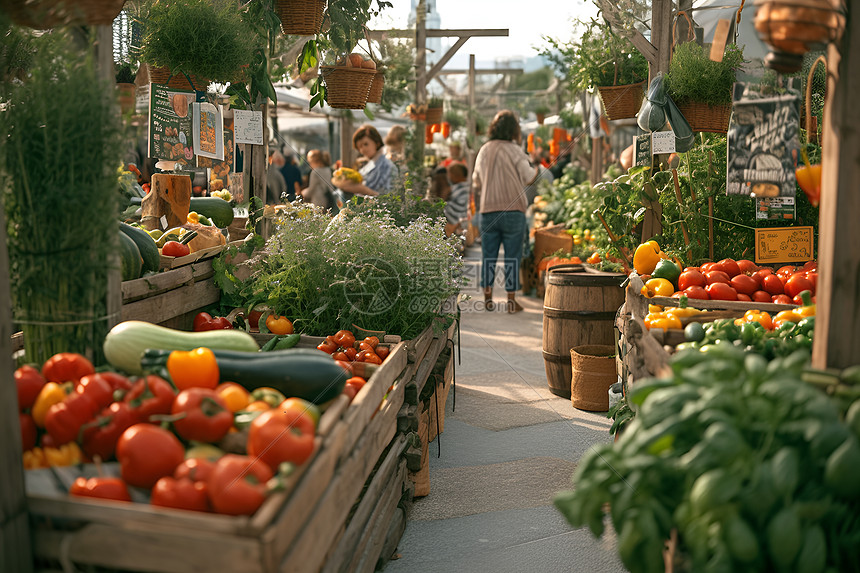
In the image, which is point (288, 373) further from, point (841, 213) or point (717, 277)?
point (717, 277)

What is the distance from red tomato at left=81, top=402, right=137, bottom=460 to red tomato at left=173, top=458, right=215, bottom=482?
0.25 meters

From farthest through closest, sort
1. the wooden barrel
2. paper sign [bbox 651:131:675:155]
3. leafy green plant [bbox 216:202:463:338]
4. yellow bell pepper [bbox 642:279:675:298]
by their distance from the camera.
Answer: the wooden barrel < paper sign [bbox 651:131:675:155] < yellow bell pepper [bbox 642:279:675:298] < leafy green plant [bbox 216:202:463:338]

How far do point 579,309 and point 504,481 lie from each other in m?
1.42

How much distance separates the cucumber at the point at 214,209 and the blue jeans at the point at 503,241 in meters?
3.32

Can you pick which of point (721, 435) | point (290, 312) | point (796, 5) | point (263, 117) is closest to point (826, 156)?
point (796, 5)

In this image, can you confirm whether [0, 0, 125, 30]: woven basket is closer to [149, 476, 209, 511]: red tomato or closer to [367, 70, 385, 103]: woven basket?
[149, 476, 209, 511]: red tomato

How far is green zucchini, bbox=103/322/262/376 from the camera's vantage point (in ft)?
6.97

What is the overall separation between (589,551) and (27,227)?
2215mm

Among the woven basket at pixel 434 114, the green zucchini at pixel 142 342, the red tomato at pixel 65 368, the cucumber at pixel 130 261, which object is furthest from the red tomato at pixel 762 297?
the woven basket at pixel 434 114

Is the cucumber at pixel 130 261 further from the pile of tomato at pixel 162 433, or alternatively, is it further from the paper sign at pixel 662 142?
the paper sign at pixel 662 142

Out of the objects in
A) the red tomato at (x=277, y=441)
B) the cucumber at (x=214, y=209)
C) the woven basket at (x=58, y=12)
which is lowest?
the red tomato at (x=277, y=441)

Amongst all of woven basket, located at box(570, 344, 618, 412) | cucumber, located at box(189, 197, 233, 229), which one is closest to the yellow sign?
woven basket, located at box(570, 344, 618, 412)

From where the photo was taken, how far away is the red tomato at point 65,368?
195 cm

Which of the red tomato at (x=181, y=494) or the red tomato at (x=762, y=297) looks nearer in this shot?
the red tomato at (x=181, y=494)
